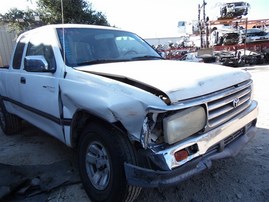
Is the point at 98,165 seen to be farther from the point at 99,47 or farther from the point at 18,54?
the point at 18,54

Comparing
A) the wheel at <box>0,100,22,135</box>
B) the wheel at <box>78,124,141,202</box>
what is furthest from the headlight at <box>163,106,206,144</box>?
the wheel at <box>0,100,22,135</box>

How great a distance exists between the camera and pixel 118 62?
328cm

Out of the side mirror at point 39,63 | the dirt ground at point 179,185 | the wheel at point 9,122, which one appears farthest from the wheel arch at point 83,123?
the wheel at point 9,122

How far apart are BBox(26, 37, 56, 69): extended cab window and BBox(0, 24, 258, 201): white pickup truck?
15mm

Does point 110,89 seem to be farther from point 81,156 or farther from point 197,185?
point 197,185

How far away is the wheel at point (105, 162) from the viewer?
2318 millimetres

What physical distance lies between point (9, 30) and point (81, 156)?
55.7ft

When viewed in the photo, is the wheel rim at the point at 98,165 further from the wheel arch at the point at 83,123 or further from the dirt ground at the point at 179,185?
the dirt ground at the point at 179,185

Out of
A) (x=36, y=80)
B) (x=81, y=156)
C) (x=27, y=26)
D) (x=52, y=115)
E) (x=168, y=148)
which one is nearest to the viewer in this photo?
(x=168, y=148)

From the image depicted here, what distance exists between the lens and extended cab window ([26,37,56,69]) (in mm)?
3301

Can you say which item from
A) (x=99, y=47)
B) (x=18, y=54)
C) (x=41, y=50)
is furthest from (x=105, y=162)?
(x=18, y=54)

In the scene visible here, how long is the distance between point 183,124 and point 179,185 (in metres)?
1.14

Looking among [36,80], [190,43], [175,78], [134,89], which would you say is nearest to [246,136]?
[175,78]

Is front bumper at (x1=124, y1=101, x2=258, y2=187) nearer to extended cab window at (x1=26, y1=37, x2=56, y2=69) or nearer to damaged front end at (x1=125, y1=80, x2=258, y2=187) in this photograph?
damaged front end at (x1=125, y1=80, x2=258, y2=187)
